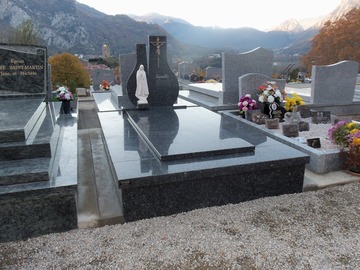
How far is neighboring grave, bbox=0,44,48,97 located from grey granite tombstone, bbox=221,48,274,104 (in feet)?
16.8

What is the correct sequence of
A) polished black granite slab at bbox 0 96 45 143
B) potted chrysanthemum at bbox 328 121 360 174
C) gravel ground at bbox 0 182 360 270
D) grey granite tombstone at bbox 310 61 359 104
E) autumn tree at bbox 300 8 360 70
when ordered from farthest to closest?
1. autumn tree at bbox 300 8 360 70
2. grey granite tombstone at bbox 310 61 359 104
3. potted chrysanthemum at bbox 328 121 360 174
4. polished black granite slab at bbox 0 96 45 143
5. gravel ground at bbox 0 182 360 270

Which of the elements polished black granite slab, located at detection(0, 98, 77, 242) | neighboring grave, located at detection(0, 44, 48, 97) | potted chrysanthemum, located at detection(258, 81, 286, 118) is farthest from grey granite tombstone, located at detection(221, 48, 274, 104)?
polished black granite slab, located at detection(0, 98, 77, 242)

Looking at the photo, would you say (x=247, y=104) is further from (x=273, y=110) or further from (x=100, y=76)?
(x=100, y=76)

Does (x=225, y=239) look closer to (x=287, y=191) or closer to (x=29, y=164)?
(x=287, y=191)

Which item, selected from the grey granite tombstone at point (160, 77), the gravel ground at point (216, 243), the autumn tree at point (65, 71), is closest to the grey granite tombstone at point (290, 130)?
the gravel ground at point (216, 243)

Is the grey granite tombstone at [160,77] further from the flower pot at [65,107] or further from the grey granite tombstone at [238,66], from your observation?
the flower pot at [65,107]

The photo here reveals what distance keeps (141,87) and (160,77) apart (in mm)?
698

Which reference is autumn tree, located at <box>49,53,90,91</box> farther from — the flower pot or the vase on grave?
the vase on grave

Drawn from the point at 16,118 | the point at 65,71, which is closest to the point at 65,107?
the point at 16,118

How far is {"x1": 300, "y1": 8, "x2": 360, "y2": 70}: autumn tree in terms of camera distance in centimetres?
2245

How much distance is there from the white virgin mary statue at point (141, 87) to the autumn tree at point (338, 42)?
21.0 metres

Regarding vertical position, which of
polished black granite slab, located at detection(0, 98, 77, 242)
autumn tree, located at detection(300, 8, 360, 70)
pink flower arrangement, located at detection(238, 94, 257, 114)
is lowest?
polished black granite slab, located at detection(0, 98, 77, 242)

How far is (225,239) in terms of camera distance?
314cm

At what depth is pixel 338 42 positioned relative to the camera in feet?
75.2
